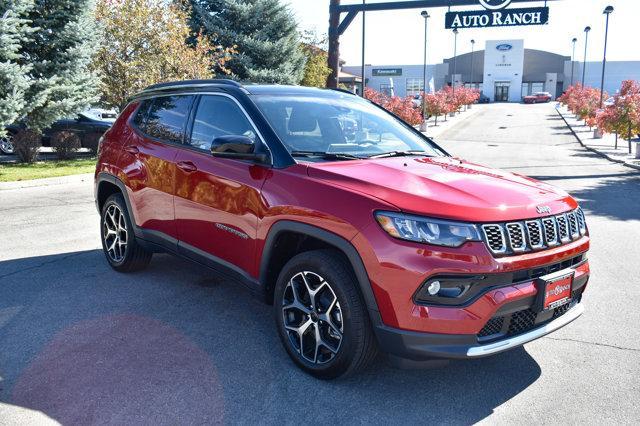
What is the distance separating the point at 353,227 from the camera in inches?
119

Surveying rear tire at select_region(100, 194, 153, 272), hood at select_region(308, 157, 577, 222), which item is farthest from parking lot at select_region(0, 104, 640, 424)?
hood at select_region(308, 157, 577, 222)

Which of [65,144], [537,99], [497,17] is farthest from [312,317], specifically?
[537,99]

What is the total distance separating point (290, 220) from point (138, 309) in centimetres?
188

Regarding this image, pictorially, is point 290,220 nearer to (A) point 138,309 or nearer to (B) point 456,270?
(B) point 456,270

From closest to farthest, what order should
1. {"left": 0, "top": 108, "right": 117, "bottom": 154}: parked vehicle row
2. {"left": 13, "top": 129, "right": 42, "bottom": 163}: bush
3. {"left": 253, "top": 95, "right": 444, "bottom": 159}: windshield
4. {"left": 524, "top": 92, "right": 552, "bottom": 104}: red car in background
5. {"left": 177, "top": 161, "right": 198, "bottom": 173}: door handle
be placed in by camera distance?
{"left": 253, "top": 95, "right": 444, "bottom": 159}: windshield
{"left": 177, "top": 161, "right": 198, "bottom": 173}: door handle
{"left": 13, "top": 129, "right": 42, "bottom": 163}: bush
{"left": 0, "top": 108, "right": 117, "bottom": 154}: parked vehicle row
{"left": 524, "top": 92, "right": 552, "bottom": 104}: red car in background

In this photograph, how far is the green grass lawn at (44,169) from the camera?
12469 millimetres

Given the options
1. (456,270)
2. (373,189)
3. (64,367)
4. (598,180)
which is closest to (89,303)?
(64,367)

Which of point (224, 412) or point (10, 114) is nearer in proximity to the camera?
point (224, 412)

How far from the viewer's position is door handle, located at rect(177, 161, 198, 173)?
4281 mm

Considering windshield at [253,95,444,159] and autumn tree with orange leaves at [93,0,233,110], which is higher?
autumn tree with orange leaves at [93,0,233,110]

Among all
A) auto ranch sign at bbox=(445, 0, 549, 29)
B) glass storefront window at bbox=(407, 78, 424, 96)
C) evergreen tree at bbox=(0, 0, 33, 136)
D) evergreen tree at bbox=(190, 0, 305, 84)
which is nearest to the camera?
evergreen tree at bbox=(0, 0, 33, 136)

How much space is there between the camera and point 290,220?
3.40 meters

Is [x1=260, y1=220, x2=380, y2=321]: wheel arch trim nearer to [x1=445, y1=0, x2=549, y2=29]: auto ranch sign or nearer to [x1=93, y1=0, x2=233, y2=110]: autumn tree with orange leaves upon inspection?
[x1=93, y1=0, x2=233, y2=110]: autumn tree with orange leaves

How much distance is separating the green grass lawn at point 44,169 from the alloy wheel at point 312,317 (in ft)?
34.6
